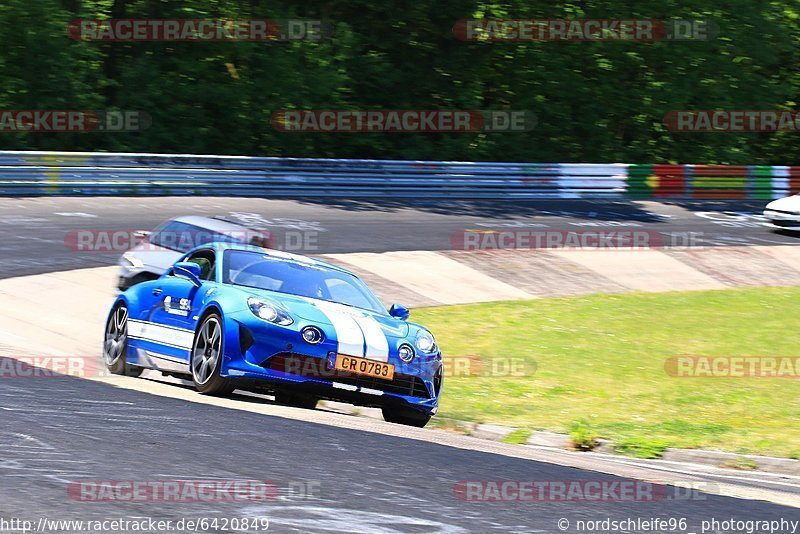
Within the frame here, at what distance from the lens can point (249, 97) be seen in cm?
3269

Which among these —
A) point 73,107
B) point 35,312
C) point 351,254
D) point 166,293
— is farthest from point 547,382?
point 73,107

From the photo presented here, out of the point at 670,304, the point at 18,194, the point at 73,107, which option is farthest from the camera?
the point at 73,107

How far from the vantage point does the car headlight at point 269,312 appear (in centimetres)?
912

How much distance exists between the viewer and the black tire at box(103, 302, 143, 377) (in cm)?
1084

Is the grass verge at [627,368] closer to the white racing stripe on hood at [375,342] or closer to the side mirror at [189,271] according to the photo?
the white racing stripe on hood at [375,342]

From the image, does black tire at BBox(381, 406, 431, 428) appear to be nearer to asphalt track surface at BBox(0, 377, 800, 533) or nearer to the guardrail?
asphalt track surface at BBox(0, 377, 800, 533)

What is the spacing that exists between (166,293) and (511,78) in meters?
27.3

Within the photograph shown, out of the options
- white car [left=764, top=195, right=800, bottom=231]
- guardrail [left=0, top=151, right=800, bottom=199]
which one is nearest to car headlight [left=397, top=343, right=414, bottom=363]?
guardrail [left=0, top=151, right=800, bottom=199]

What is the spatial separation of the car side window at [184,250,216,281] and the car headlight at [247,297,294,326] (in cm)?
92

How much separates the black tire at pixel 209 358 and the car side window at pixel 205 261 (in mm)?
707

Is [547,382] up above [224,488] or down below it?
below

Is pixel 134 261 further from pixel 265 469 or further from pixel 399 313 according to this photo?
pixel 265 469

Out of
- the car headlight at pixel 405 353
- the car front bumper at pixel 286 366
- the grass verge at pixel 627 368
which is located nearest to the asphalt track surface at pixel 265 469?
the car front bumper at pixel 286 366

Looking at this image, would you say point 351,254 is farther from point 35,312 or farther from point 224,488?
point 224,488
